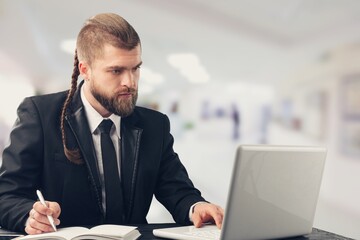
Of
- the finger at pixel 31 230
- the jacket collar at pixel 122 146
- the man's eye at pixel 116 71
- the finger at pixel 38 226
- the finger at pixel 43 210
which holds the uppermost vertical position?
the man's eye at pixel 116 71

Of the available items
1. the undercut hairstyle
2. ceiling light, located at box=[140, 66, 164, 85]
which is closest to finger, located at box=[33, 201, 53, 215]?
the undercut hairstyle

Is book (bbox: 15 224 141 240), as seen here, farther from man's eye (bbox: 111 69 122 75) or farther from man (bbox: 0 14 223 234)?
man's eye (bbox: 111 69 122 75)

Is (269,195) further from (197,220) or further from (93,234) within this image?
(93,234)

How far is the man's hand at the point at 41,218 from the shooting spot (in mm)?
1295

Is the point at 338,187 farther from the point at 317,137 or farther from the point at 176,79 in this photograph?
the point at 176,79

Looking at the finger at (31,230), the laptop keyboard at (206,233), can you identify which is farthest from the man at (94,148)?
the finger at (31,230)

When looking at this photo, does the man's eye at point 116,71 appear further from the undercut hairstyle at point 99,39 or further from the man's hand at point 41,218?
the man's hand at point 41,218

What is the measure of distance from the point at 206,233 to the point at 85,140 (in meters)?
0.58

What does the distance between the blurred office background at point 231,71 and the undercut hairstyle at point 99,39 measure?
2.97 meters

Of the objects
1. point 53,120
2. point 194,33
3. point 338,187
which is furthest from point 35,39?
point 53,120

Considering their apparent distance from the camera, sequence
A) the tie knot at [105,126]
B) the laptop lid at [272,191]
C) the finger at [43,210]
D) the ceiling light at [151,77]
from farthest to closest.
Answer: the ceiling light at [151,77] → the tie knot at [105,126] → the finger at [43,210] → the laptop lid at [272,191]

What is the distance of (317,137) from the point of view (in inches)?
274

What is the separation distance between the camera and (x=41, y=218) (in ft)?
4.30

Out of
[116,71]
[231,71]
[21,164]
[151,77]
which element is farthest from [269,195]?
[231,71]
